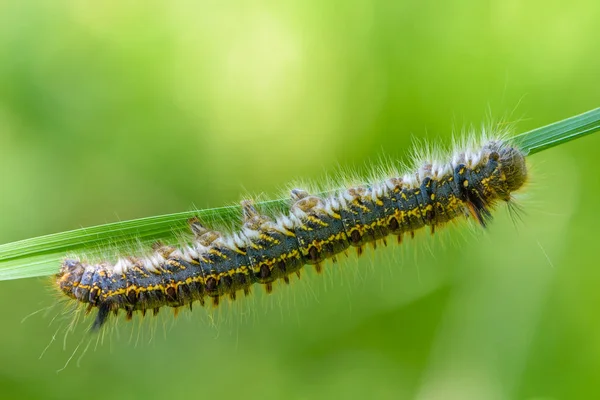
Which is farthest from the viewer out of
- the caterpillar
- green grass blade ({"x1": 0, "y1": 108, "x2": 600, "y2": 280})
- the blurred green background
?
the blurred green background

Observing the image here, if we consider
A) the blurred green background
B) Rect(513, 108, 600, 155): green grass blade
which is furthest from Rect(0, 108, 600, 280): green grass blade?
the blurred green background

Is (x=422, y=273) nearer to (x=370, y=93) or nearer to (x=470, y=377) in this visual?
(x=470, y=377)

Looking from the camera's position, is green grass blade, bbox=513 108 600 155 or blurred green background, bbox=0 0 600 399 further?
blurred green background, bbox=0 0 600 399

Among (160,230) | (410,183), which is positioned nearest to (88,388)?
(160,230)

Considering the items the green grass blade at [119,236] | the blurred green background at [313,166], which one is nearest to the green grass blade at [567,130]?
the green grass blade at [119,236]

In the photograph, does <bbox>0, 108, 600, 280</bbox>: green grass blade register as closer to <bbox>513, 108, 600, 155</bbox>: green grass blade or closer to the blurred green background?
<bbox>513, 108, 600, 155</bbox>: green grass blade

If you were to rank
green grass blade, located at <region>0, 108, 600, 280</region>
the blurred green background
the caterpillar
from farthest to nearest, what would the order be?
the blurred green background < the caterpillar < green grass blade, located at <region>0, 108, 600, 280</region>
